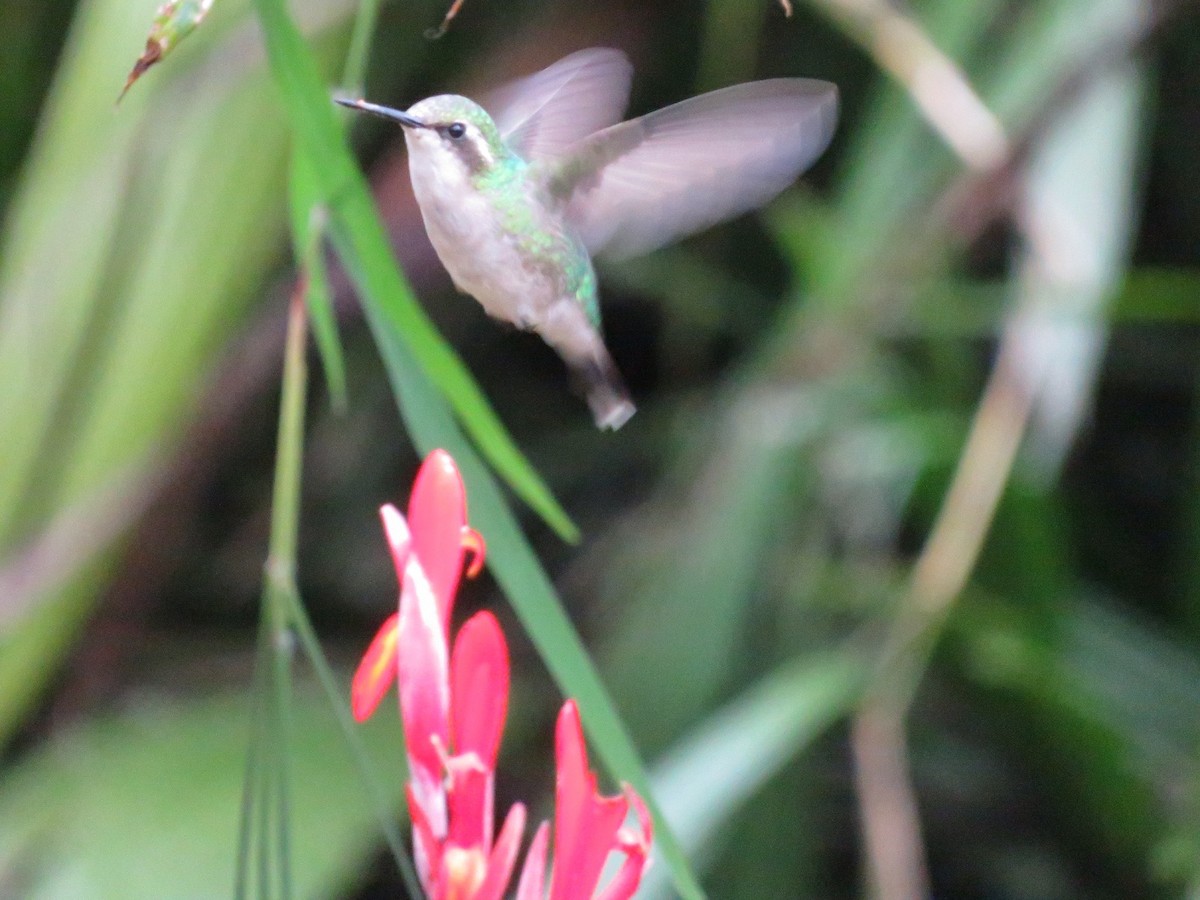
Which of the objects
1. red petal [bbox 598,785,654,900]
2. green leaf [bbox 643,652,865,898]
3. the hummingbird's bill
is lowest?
green leaf [bbox 643,652,865,898]

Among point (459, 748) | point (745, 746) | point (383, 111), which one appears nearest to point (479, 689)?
point (459, 748)

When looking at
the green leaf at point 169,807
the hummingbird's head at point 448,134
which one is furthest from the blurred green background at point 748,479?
the hummingbird's head at point 448,134

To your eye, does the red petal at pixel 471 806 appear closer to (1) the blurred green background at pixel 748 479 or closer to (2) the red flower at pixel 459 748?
(2) the red flower at pixel 459 748

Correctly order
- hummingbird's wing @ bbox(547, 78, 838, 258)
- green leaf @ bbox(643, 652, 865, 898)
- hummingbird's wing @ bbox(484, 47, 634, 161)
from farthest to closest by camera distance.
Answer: green leaf @ bbox(643, 652, 865, 898)
hummingbird's wing @ bbox(484, 47, 634, 161)
hummingbird's wing @ bbox(547, 78, 838, 258)

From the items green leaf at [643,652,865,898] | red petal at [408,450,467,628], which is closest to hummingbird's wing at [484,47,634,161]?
red petal at [408,450,467,628]

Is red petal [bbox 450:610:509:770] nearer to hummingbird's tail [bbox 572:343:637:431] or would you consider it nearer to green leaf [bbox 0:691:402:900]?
hummingbird's tail [bbox 572:343:637:431]

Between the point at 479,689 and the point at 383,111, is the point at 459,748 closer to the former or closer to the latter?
the point at 479,689
